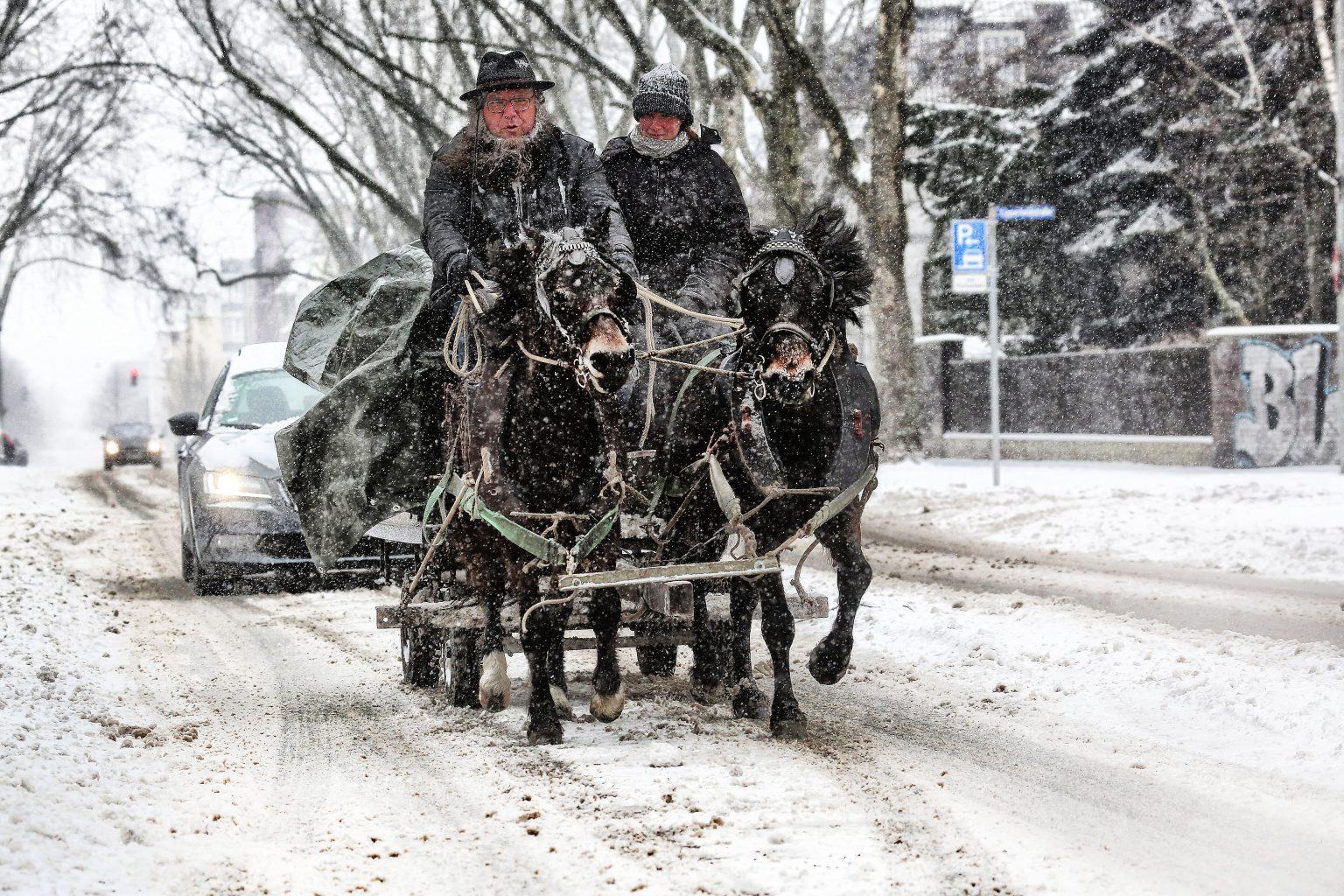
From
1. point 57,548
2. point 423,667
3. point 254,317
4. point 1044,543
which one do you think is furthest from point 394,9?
point 254,317

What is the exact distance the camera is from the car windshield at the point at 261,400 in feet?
40.6

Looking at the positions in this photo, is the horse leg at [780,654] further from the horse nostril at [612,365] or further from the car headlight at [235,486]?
the car headlight at [235,486]

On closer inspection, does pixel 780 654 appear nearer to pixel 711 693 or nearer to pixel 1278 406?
pixel 711 693

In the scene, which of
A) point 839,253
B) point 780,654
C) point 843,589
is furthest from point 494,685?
point 839,253

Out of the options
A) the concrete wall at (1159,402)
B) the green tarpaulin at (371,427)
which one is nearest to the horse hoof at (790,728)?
the green tarpaulin at (371,427)

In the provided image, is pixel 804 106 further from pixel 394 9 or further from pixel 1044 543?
pixel 1044 543

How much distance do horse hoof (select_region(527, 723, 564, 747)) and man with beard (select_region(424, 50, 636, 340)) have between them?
2124 millimetres

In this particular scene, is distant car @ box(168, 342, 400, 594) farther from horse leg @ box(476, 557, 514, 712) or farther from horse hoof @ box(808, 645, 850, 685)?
horse hoof @ box(808, 645, 850, 685)

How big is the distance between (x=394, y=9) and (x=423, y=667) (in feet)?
→ 70.6

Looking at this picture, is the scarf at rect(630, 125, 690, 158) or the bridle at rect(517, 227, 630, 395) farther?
the scarf at rect(630, 125, 690, 158)

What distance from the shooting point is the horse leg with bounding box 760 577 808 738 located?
638 cm

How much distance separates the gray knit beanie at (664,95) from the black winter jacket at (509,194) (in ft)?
1.65

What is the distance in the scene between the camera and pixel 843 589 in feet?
22.6

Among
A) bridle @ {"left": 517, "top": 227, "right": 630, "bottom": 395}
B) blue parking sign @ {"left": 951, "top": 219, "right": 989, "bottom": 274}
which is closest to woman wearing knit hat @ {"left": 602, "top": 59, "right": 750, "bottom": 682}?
bridle @ {"left": 517, "top": 227, "right": 630, "bottom": 395}
